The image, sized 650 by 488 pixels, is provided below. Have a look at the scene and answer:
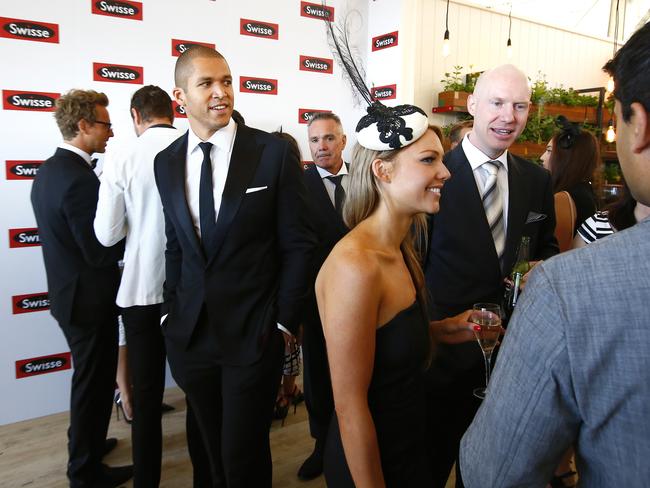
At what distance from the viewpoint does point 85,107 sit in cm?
273

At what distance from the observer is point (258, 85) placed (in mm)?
4215

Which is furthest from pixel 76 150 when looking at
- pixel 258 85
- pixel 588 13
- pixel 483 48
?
pixel 588 13

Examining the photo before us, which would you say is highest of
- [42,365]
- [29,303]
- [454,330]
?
[454,330]

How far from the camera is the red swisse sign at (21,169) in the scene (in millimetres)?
3276

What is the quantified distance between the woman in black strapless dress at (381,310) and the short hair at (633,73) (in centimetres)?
→ 68

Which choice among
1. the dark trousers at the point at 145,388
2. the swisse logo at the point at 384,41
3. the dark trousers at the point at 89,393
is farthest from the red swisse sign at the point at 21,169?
the swisse logo at the point at 384,41

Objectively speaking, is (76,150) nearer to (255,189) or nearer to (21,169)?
(21,169)

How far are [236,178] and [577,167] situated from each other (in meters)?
1.98

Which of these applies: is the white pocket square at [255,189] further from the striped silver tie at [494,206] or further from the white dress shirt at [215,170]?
the striped silver tie at [494,206]

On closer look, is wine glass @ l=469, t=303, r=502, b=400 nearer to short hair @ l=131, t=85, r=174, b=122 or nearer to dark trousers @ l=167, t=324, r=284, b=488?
dark trousers @ l=167, t=324, r=284, b=488

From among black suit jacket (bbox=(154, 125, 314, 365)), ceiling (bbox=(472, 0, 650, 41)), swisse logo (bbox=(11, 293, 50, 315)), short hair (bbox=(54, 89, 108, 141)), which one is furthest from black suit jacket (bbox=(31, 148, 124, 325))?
ceiling (bbox=(472, 0, 650, 41))

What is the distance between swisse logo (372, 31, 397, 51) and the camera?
15.2 ft

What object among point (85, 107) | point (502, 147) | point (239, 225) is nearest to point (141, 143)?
point (85, 107)

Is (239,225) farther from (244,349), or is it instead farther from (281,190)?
(244,349)
